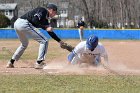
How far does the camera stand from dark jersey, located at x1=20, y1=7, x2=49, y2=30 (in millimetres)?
9594

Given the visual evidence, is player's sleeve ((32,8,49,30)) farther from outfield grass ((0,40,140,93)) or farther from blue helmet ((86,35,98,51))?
outfield grass ((0,40,140,93))

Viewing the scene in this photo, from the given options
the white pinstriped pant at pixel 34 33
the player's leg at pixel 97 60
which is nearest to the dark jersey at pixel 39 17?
the white pinstriped pant at pixel 34 33

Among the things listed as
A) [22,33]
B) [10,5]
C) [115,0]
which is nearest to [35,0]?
[10,5]

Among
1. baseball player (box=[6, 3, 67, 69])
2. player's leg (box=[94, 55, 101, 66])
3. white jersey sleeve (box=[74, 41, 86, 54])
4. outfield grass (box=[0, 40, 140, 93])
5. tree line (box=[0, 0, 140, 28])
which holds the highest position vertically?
baseball player (box=[6, 3, 67, 69])

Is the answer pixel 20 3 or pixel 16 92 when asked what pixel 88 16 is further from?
pixel 16 92

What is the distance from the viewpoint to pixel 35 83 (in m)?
7.37

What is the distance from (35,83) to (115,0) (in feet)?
278

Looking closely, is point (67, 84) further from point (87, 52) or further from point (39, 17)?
point (87, 52)

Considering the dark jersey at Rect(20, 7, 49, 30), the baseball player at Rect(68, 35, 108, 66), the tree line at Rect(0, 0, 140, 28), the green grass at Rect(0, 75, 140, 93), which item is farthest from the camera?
the tree line at Rect(0, 0, 140, 28)

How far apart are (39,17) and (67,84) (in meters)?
2.72

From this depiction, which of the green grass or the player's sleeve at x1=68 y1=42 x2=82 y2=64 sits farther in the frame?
the player's sleeve at x1=68 y1=42 x2=82 y2=64

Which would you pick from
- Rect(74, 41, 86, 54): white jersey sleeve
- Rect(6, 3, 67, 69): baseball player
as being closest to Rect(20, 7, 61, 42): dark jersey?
Rect(6, 3, 67, 69): baseball player

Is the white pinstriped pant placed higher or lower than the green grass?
higher

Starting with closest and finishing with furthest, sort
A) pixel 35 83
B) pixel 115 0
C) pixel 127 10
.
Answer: pixel 35 83 → pixel 127 10 → pixel 115 0
